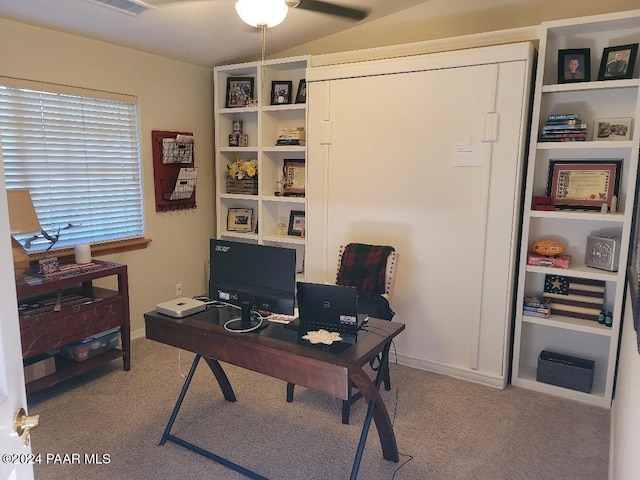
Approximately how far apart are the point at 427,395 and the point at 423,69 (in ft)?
7.28

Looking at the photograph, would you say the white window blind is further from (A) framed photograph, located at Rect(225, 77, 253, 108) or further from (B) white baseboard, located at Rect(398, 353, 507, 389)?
(B) white baseboard, located at Rect(398, 353, 507, 389)

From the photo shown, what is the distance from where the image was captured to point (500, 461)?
7.72ft

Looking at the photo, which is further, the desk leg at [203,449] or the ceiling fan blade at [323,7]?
the ceiling fan blade at [323,7]

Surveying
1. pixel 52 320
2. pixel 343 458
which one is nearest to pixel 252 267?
pixel 343 458

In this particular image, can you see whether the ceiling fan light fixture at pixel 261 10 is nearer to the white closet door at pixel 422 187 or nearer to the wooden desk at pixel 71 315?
the white closet door at pixel 422 187

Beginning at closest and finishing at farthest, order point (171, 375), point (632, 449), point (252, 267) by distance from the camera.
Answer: point (632, 449) < point (252, 267) < point (171, 375)

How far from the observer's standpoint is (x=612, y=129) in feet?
9.52

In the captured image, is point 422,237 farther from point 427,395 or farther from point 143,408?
point 143,408

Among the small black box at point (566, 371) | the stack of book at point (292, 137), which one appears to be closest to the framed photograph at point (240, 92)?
the stack of book at point (292, 137)

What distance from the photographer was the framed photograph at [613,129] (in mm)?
2855

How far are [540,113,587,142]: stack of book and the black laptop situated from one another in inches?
73.0

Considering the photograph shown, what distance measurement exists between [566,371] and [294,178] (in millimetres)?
2588

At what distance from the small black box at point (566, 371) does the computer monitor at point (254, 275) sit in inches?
78.0

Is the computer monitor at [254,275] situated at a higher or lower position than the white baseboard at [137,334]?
higher
